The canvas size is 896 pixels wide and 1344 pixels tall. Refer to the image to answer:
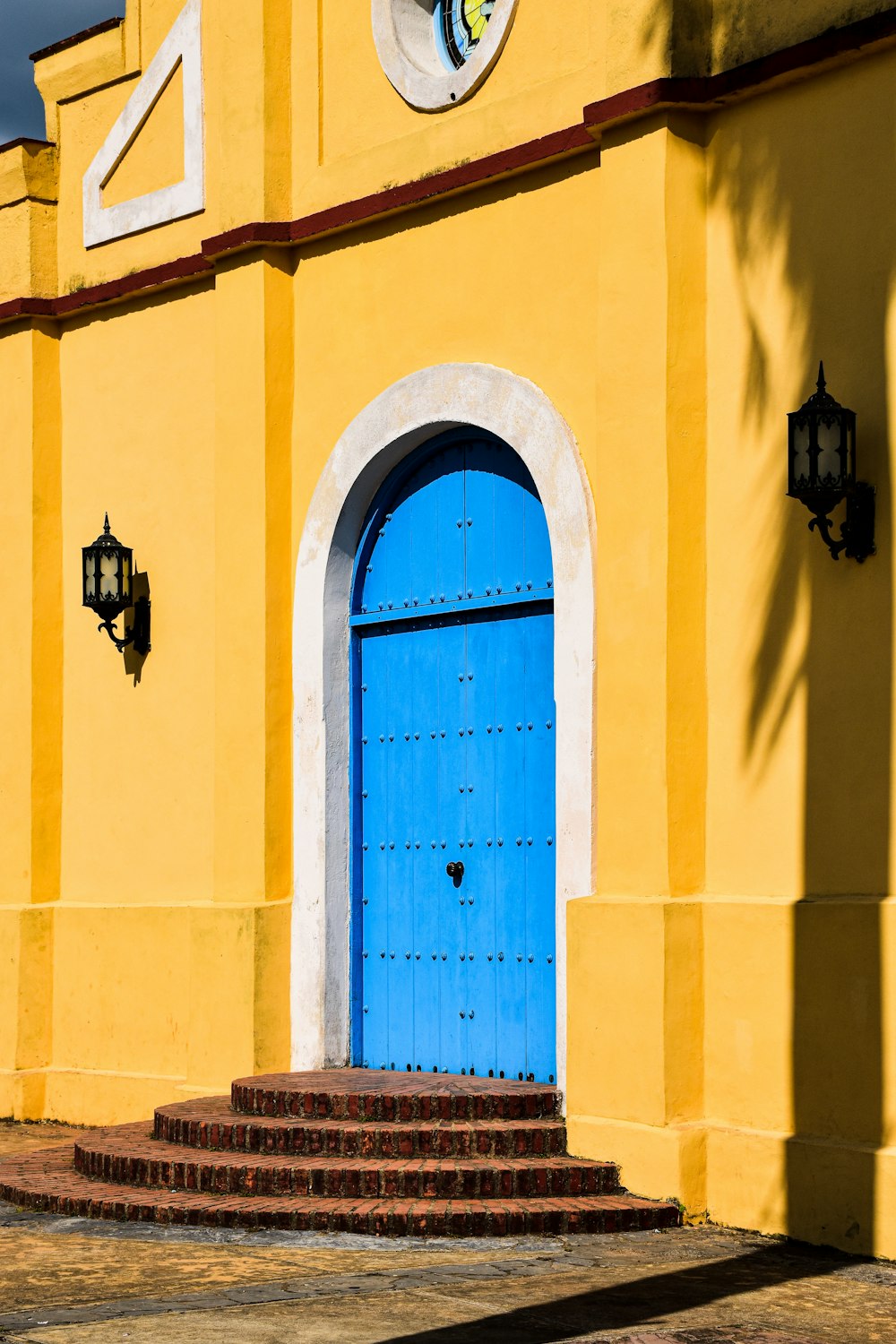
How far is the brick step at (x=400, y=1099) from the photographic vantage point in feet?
27.2

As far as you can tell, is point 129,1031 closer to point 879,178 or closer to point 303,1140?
point 303,1140

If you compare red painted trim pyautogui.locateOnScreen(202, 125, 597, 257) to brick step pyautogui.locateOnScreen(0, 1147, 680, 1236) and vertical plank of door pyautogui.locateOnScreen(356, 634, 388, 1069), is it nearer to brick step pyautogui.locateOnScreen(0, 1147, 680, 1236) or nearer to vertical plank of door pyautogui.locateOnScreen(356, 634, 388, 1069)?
vertical plank of door pyautogui.locateOnScreen(356, 634, 388, 1069)

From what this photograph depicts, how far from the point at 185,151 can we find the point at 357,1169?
19.8 ft

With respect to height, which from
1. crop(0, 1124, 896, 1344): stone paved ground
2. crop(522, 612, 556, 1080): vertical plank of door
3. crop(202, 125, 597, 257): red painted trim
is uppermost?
crop(202, 125, 597, 257): red painted trim

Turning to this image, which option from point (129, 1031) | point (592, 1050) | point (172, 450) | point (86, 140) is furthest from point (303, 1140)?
point (86, 140)

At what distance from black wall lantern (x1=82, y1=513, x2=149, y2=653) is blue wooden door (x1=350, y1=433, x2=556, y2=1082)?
5.20 ft

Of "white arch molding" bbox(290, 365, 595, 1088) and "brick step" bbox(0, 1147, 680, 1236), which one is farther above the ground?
"white arch molding" bbox(290, 365, 595, 1088)

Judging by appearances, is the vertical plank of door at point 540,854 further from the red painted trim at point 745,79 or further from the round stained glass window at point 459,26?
the round stained glass window at point 459,26

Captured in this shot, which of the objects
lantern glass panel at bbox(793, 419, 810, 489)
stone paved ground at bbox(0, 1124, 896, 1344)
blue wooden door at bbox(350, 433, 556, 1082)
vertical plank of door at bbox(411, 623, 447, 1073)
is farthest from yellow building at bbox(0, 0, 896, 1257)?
stone paved ground at bbox(0, 1124, 896, 1344)

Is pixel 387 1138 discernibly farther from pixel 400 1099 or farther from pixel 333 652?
pixel 333 652

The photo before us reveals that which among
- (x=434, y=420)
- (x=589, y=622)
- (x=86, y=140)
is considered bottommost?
(x=589, y=622)

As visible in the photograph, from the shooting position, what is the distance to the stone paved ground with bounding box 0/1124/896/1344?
227 inches

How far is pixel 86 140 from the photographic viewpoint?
11586mm

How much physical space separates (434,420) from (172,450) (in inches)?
85.2
